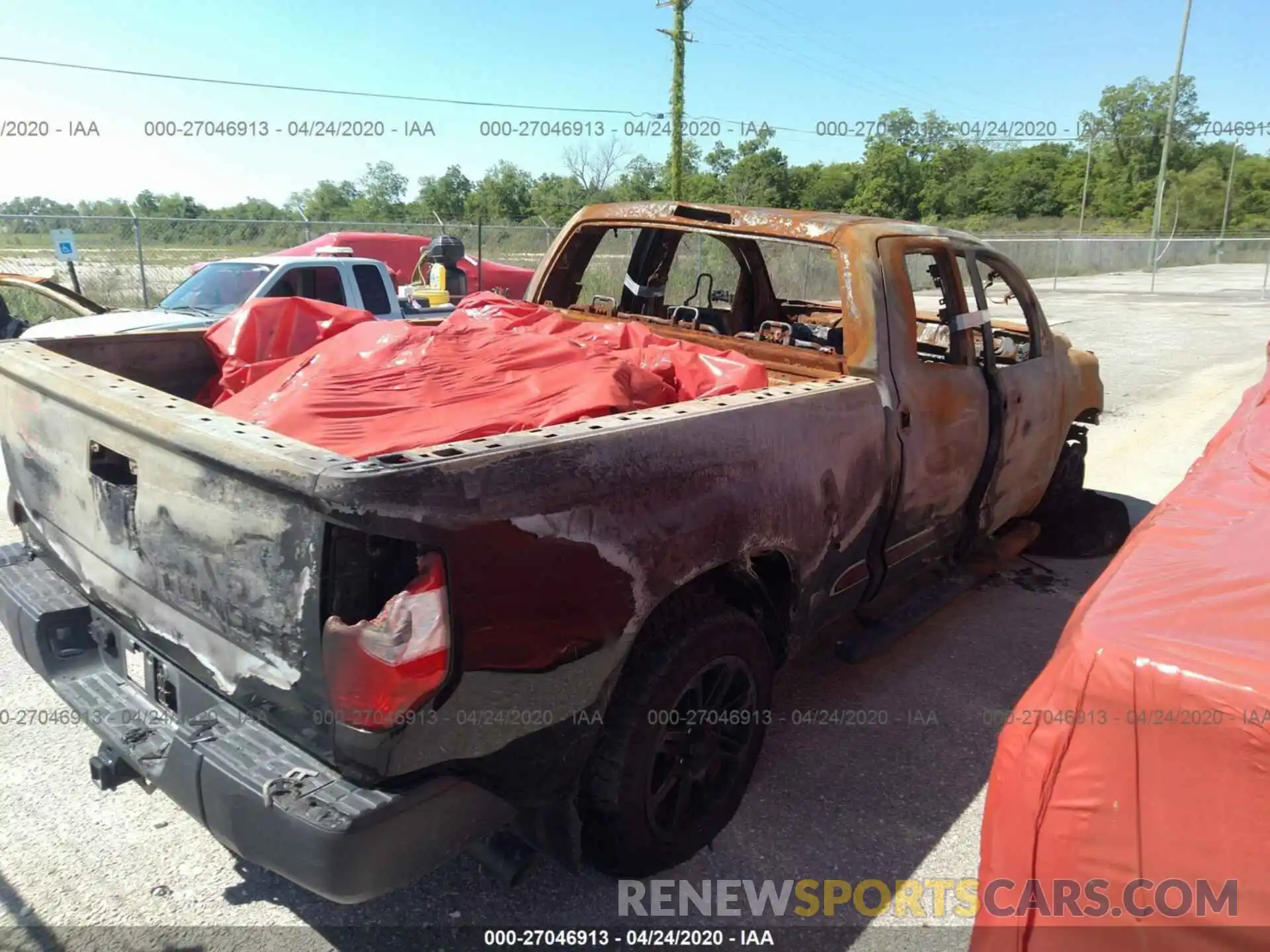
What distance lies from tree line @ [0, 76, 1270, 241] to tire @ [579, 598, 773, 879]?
32366mm

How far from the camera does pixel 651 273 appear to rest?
4.98 metres

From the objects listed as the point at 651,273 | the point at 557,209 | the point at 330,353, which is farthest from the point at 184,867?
the point at 557,209

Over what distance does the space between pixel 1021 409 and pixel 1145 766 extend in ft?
10.3

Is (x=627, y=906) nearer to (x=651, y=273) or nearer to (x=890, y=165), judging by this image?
(x=651, y=273)

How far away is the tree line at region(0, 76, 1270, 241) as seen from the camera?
39188 mm

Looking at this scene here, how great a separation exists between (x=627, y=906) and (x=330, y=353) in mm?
2043

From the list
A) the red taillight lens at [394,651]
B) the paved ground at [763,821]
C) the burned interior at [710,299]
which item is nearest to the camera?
the red taillight lens at [394,651]

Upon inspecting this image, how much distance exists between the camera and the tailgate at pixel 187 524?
75.0 inches

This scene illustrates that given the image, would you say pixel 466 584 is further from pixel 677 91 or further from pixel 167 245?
pixel 677 91

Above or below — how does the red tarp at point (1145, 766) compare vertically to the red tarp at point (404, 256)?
below

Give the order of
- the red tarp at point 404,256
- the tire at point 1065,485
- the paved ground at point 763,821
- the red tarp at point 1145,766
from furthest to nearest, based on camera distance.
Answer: the red tarp at point 404,256, the tire at point 1065,485, the paved ground at point 763,821, the red tarp at point 1145,766

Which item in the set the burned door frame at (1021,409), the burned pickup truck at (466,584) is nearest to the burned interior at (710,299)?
the burned pickup truck at (466,584)

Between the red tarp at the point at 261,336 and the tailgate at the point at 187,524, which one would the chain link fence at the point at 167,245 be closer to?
the red tarp at the point at 261,336

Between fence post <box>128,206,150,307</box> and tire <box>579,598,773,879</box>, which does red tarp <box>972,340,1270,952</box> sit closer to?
tire <box>579,598,773,879</box>
